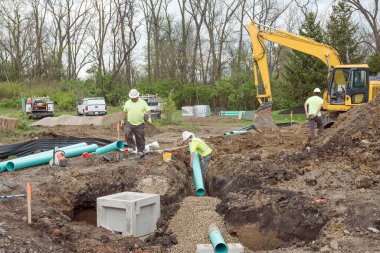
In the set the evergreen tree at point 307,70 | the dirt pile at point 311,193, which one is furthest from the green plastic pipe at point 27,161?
the evergreen tree at point 307,70

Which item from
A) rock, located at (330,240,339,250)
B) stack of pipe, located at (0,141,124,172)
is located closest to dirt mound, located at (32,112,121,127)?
stack of pipe, located at (0,141,124,172)

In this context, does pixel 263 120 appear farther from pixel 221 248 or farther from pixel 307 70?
pixel 307 70

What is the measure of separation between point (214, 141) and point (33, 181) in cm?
780

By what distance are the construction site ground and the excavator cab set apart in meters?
5.67

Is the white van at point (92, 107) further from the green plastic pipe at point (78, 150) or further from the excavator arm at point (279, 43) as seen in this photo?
the green plastic pipe at point (78, 150)

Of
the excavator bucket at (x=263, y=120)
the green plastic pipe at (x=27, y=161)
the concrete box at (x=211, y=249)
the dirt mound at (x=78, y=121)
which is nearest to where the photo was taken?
the concrete box at (x=211, y=249)

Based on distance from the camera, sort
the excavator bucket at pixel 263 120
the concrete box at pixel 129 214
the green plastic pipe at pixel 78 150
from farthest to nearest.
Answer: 1. the excavator bucket at pixel 263 120
2. the green plastic pipe at pixel 78 150
3. the concrete box at pixel 129 214

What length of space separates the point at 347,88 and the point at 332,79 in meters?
0.66

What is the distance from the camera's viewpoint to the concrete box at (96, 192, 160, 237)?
7.23 m

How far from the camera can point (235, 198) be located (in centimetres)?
809

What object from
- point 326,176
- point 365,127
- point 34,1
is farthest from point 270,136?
point 34,1

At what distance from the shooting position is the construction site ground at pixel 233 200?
612 cm

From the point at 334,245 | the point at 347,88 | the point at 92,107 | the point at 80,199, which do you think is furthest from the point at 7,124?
the point at 334,245

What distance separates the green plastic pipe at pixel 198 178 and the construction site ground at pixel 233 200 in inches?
11.5
